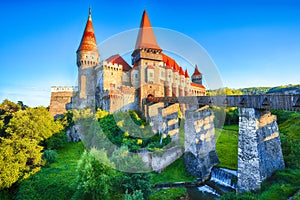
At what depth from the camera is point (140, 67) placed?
28.9 metres

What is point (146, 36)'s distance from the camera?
32.7 m

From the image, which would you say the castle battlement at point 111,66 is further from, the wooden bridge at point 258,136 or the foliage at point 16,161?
the wooden bridge at point 258,136

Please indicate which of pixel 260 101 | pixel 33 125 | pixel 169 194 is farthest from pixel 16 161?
pixel 260 101

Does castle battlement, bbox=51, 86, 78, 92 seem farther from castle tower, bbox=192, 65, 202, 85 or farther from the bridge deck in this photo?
castle tower, bbox=192, 65, 202, 85

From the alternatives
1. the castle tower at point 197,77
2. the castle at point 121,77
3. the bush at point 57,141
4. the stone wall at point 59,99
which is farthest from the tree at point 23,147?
the castle tower at point 197,77

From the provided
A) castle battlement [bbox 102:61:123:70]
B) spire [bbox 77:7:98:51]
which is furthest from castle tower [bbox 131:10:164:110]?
spire [bbox 77:7:98:51]

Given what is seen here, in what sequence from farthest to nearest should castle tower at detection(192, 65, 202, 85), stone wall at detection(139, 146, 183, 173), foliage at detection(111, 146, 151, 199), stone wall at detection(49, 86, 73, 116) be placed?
castle tower at detection(192, 65, 202, 85), stone wall at detection(49, 86, 73, 116), stone wall at detection(139, 146, 183, 173), foliage at detection(111, 146, 151, 199)

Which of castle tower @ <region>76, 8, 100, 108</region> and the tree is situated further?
castle tower @ <region>76, 8, 100, 108</region>

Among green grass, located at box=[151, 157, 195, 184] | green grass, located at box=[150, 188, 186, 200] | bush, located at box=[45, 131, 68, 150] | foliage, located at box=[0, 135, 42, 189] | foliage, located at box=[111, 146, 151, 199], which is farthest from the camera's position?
bush, located at box=[45, 131, 68, 150]

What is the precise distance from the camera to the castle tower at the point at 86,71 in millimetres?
29547

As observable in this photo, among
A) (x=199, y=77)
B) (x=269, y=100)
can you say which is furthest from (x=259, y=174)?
(x=199, y=77)

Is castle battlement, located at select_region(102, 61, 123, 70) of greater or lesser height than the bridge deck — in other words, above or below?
above

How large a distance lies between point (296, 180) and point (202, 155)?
24.8 ft

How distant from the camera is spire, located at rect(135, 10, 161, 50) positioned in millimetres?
31375
